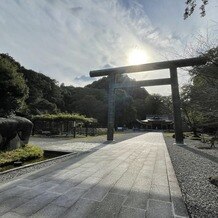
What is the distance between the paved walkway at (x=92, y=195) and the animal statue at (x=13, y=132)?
11.2 feet

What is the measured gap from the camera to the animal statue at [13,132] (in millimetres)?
8312

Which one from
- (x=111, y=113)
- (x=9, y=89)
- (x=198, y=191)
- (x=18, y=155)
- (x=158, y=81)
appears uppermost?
(x=158, y=81)

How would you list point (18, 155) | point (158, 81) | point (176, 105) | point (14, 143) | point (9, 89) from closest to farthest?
point (18, 155), point (14, 143), point (9, 89), point (176, 105), point (158, 81)

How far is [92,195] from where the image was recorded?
3.91 m

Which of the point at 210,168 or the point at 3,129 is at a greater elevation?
the point at 3,129

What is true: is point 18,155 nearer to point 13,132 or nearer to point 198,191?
point 13,132

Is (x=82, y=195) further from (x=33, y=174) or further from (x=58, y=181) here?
(x=33, y=174)

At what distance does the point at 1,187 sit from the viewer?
4.23 meters

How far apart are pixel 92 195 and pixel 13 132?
242 inches

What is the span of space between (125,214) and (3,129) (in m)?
6.56

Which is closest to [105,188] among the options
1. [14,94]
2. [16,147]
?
[16,147]

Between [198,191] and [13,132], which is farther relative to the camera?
[13,132]

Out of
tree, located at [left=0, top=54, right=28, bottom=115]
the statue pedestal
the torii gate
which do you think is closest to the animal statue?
the statue pedestal

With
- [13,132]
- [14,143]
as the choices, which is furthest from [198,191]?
[14,143]
